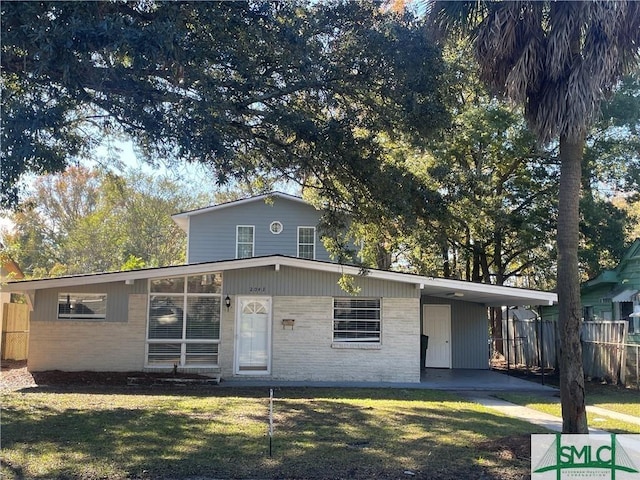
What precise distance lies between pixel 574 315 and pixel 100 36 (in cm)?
725

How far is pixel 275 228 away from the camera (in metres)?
23.4

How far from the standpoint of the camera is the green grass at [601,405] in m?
10.6

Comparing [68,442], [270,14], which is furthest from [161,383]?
[270,14]

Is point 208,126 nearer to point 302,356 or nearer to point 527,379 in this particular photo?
point 302,356

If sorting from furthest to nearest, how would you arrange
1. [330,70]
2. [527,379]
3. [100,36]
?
[527,379], [330,70], [100,36]

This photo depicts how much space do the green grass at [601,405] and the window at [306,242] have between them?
10162mm

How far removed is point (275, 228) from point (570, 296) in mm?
16284

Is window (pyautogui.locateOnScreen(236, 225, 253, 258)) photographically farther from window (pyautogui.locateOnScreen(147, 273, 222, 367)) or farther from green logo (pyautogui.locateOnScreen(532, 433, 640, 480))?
green logo (pyautogui.locateOnScreen(532, 433, 640, 480))

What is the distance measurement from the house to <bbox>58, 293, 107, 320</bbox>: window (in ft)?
0.10

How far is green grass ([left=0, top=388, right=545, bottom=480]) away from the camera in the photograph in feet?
23.5

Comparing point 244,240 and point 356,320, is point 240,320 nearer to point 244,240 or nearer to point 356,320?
point 356,320

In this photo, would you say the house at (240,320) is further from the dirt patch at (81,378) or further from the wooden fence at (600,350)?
the wooden fence at (600,350)

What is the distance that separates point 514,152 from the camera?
22422 mm

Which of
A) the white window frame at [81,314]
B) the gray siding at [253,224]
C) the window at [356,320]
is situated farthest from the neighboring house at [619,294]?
the white window frame at [81,314]
